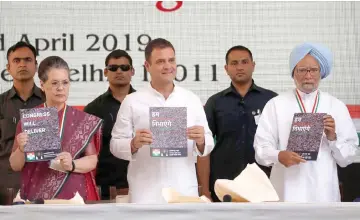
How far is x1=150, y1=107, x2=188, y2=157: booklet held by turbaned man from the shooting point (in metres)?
4.75

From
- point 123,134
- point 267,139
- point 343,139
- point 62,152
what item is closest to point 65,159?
point 62,152

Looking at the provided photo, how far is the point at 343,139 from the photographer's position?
496cm

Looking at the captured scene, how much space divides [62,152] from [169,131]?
1.84ft

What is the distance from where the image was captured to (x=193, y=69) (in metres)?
5.98

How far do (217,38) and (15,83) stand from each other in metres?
1.30

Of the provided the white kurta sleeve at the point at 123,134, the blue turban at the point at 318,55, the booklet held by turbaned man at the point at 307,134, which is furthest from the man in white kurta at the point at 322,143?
the white kurta sleeve at the point at 123,134

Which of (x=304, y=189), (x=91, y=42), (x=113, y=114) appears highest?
(x=91, y=42)

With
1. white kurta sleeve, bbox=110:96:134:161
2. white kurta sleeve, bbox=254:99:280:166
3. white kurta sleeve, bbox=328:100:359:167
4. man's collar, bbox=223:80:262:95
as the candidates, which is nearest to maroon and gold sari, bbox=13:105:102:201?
white kurta sleeve, bbox=110:96:134:161

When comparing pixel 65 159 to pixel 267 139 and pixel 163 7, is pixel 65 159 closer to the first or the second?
pixel 267 139

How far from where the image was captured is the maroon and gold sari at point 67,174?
4.87 meters

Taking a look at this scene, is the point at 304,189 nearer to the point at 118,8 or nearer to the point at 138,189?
the point at 138,189

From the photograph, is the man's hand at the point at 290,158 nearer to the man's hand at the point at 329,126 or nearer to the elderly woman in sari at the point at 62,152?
the man's hand at the point at 329,126

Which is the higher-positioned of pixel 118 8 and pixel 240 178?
pixel 118 8

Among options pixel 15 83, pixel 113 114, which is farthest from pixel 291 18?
pixel 15 83
